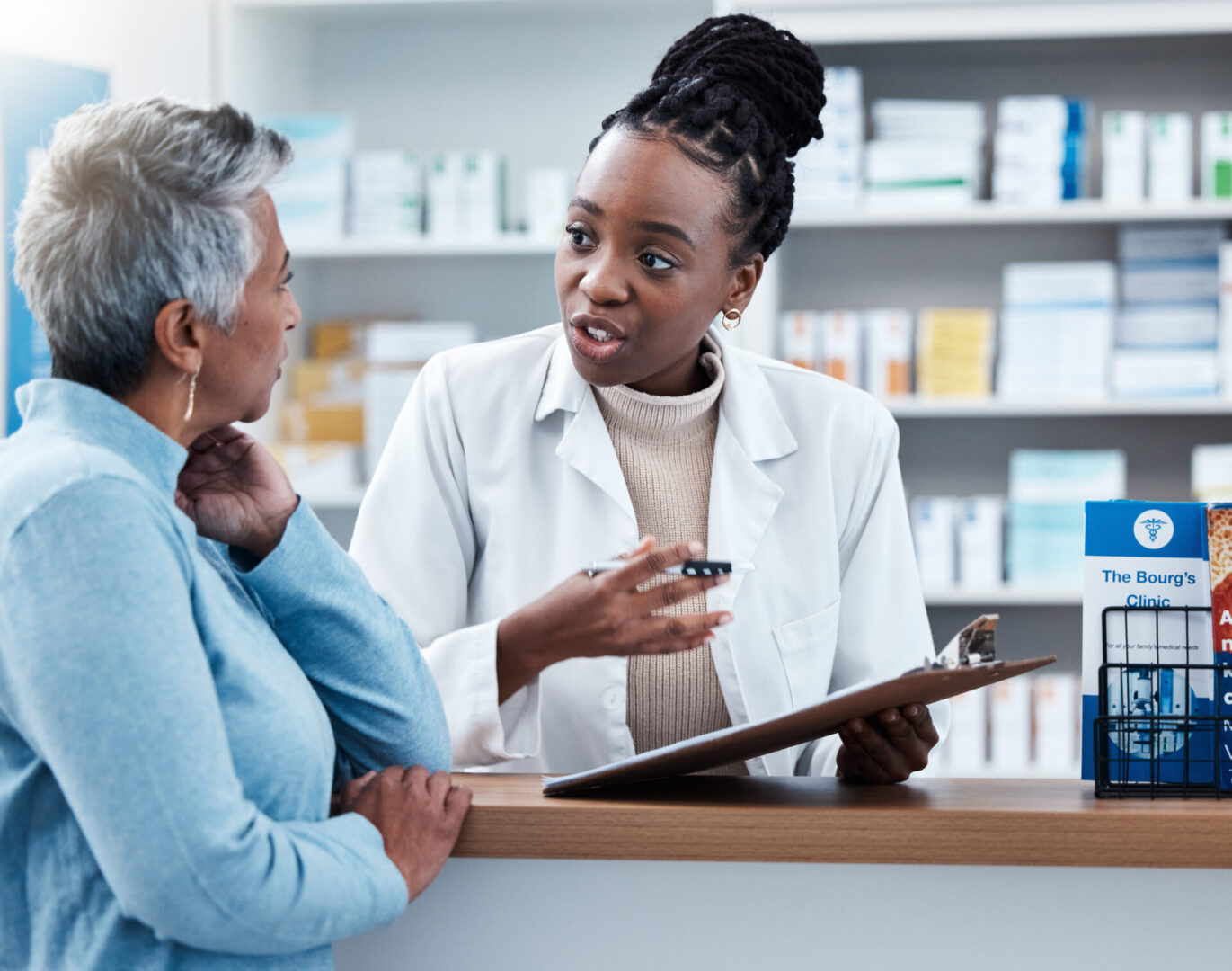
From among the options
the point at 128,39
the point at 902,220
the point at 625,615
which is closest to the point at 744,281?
the point at 625,615

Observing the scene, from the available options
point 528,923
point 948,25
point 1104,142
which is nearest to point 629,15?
point 948,25

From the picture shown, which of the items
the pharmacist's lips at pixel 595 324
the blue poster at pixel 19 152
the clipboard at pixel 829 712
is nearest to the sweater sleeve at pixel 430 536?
the pharmacist's lips at pixel 595 324

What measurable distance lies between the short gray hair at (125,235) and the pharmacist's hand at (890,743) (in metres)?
0.68

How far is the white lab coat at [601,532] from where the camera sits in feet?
4.86

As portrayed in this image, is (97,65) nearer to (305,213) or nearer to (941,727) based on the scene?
(305,213)

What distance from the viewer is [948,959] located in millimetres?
1063

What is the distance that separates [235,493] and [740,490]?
0.70 meters

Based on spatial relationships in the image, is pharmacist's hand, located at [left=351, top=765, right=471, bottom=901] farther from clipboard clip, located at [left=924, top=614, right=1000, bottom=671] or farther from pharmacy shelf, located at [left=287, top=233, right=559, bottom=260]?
pharmacy shelf, located at [left=287, top=233, right=559, bottom=260]

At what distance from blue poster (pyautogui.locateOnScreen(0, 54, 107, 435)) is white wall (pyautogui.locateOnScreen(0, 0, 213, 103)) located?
65mm

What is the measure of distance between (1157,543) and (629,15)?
265cm

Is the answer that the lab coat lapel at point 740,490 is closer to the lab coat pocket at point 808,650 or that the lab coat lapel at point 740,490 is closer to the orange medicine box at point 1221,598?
the lab coat pocket at point 808,650

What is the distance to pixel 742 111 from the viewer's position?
1.41 metres

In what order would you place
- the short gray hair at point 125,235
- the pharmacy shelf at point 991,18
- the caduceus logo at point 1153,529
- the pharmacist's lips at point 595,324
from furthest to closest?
the pharmacy shelf at point 991,18
the pharmacist's lips at point 595,324
the caduceus logo at point 1153,529
the short gray hair at point 125,235

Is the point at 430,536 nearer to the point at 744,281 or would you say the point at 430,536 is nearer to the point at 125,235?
the point at 744,281
